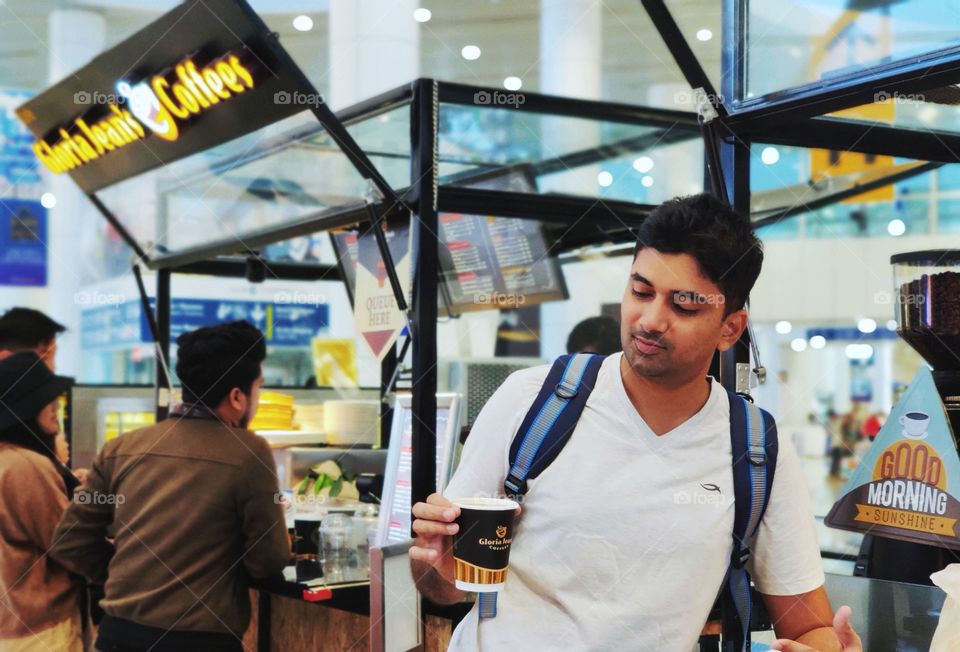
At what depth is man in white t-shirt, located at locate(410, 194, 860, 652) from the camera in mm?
1721

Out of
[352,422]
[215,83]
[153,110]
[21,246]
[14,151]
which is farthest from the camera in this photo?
[21,246]

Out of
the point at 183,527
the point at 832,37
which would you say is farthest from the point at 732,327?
the point at 183,527

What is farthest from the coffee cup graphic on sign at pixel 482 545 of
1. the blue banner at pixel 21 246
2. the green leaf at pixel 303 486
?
the blue banner at pixel 21 246

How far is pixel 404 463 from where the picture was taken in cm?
380

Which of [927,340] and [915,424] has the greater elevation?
[927,340]

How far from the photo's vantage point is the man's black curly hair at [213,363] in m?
3.37

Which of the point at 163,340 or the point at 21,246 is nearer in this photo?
the point at 163,340

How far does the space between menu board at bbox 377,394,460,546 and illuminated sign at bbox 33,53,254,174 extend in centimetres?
140

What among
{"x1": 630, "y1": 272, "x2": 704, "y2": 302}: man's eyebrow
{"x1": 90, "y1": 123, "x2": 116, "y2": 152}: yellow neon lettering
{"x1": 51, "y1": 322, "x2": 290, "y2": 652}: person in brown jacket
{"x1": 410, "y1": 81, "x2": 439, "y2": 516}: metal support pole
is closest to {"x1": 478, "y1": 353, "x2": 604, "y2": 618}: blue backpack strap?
{"x1": 630, "y1": 272, "x2": 704, "y2": 302}: man's eyebrow

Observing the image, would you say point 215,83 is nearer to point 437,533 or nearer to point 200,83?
point 200,83

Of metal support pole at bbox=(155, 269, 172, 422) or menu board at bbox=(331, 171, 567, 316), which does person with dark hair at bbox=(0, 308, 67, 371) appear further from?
menu board at bbox=(331, 171, 567, 316)

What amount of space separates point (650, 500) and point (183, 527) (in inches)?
74.0

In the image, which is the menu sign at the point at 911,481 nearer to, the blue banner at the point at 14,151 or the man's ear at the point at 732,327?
the man's ear at the point at 732,327

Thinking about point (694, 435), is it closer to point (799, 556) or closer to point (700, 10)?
point (799, 556)
